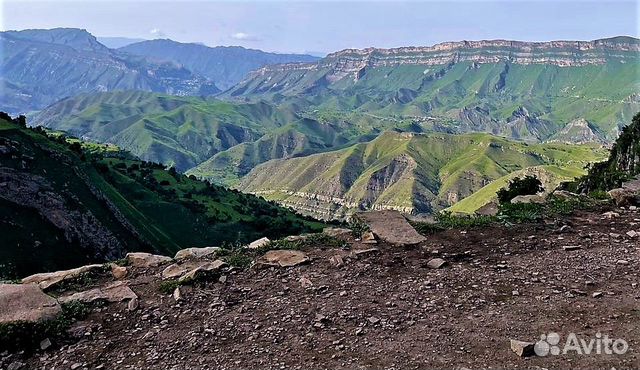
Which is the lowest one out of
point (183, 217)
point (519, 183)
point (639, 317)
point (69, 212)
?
point (183, 217)

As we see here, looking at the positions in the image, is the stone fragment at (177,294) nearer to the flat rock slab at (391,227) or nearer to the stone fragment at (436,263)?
the flat rock slab at (391,227)

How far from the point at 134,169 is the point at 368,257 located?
410ft

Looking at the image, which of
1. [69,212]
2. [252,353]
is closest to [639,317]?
[252,353]

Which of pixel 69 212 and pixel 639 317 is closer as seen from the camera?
pixel 639 317

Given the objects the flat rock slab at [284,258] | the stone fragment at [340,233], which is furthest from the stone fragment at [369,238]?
the flat rock slab at [284,258]

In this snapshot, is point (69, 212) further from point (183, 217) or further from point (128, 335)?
point (128, 335)

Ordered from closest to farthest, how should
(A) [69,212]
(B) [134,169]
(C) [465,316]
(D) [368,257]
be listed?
(C) [465,316]
(D) [368,257]
(A) [69,212]
(B) [134,169]

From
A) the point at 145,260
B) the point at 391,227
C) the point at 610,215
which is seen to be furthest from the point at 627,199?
the point at 145,260

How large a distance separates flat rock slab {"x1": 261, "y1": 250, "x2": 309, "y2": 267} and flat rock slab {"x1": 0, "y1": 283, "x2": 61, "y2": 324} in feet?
20.2

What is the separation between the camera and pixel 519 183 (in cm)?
4678

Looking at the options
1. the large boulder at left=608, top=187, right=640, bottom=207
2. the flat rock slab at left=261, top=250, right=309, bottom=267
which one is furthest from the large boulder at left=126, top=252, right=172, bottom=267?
the large boulder at left=608, top=187, right=640, bottom=207

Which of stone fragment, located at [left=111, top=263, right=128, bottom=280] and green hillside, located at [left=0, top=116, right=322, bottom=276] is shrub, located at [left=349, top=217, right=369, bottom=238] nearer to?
stone fragment, located at [left=111, top=263, right=128, bottom=280]

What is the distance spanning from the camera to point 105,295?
1373 cm

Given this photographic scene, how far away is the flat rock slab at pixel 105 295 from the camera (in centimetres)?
1347
